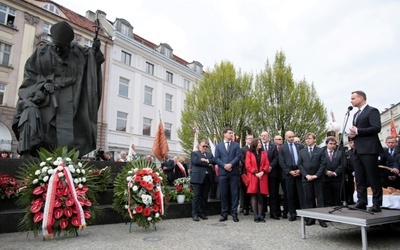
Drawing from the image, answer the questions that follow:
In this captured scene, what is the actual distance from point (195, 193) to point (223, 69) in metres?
17.4

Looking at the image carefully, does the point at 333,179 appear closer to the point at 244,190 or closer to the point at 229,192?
the point at 244,190

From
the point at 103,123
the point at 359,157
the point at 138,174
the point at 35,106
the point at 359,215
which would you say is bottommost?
the point at 359,215

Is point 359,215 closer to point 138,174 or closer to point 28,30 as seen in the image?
point 138,174

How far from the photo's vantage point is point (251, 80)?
75.8ft

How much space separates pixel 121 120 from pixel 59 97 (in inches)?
871

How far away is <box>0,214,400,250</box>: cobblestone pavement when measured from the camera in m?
4.19

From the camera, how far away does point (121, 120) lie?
27922 millimetres

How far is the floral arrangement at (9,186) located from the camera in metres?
4.93

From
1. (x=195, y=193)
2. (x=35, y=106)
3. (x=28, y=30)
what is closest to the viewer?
(x=35, y=106)

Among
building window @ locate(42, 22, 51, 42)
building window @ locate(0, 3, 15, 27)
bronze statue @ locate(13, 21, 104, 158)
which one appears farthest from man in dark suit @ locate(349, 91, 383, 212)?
building window @ locate(0, 3, 15, 27)

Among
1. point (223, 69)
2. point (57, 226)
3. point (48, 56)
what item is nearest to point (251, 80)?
point (223, 69)

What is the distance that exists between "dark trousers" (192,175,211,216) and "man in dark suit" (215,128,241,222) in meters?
0.47

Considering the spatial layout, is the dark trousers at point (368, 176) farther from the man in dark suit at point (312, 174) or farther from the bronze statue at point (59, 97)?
the bronze statue at point (59, 97)

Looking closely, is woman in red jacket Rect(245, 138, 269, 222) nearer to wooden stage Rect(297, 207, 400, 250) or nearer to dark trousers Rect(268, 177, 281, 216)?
dark trousers Rect(268, 177, 281, 216)
